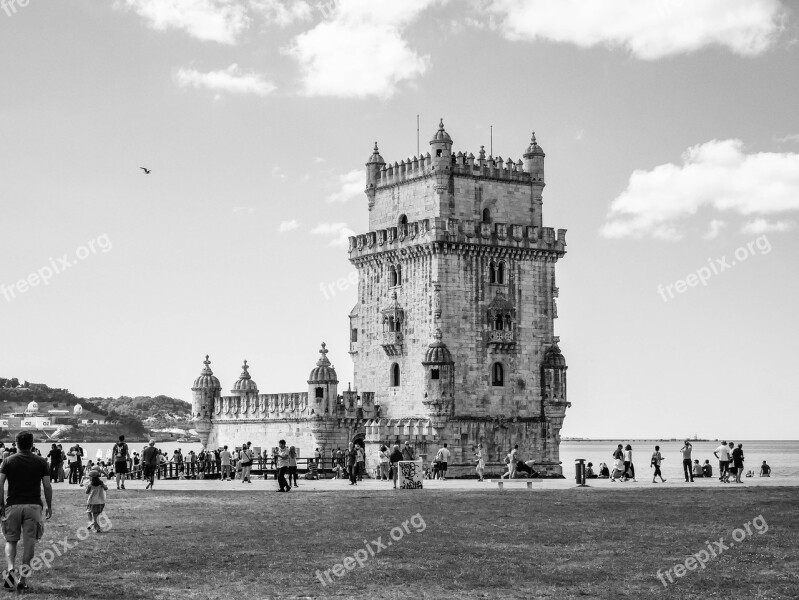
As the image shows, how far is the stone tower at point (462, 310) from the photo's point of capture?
69.0 meters

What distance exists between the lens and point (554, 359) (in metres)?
71.8

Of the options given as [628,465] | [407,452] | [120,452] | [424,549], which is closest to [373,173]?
[407,452]

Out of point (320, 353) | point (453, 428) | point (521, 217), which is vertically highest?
point (521, 217)

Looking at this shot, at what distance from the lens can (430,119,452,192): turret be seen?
231 ft

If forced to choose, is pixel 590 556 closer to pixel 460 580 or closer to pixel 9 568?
pixel 460 580

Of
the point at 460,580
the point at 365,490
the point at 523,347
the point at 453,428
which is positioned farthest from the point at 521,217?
the point at 460,580

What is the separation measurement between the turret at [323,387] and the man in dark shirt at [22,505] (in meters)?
49.3

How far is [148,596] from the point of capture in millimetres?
20844

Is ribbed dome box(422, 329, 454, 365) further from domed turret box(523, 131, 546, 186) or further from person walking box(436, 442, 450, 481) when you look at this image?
domed turret box(523, 131, 546, 186)

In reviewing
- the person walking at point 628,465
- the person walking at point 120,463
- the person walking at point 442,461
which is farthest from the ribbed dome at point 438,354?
the person walking at point 120,463

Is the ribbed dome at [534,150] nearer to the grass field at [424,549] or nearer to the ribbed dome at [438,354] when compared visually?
the ribbed dome at [438,354]

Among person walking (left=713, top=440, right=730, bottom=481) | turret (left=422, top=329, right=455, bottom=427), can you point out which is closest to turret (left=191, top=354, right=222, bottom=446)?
turret (left=422, top=329, right=455, bottom=427)

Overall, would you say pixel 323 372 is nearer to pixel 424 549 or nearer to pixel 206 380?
pixel 206 380

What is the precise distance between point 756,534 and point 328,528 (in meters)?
10.1
